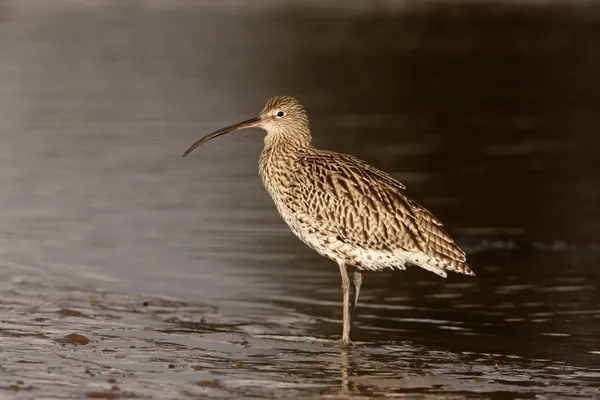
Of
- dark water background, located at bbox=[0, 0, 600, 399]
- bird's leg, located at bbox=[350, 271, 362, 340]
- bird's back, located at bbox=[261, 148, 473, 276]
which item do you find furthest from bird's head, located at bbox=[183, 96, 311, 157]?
dark water background, located at bbox=[0, 0, 600, 399]

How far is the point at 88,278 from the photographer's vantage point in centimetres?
1259

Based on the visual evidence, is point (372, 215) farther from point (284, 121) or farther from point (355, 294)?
point (284, 121)

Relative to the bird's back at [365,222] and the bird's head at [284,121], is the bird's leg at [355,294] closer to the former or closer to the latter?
the bird's back at [365,222]

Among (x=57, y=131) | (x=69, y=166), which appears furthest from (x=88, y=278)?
(x=57, y=131)

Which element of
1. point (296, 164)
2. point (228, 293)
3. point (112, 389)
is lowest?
point (112, 389)

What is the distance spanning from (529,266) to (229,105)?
10.3 m

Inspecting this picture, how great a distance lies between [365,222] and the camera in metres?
10.8

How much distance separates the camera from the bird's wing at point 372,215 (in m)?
10.7

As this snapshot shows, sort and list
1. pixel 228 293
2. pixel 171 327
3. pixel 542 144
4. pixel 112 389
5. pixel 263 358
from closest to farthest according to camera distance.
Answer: pixel 112 389, pixel 263 358, pixel 171 327, pixel 228 293, pixel 542 144

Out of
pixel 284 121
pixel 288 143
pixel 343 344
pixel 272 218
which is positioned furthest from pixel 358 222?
pixel 272 218

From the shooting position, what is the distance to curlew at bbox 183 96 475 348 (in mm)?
10688

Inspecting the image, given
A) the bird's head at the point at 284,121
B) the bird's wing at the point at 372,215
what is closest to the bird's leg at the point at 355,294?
the bird's wing at the point at 372,215

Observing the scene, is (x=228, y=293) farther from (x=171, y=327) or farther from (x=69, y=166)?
(x=69, y=166)

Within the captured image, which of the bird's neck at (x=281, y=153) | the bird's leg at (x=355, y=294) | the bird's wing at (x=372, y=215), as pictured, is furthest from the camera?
the bird's neck at (x=281, y=153)
